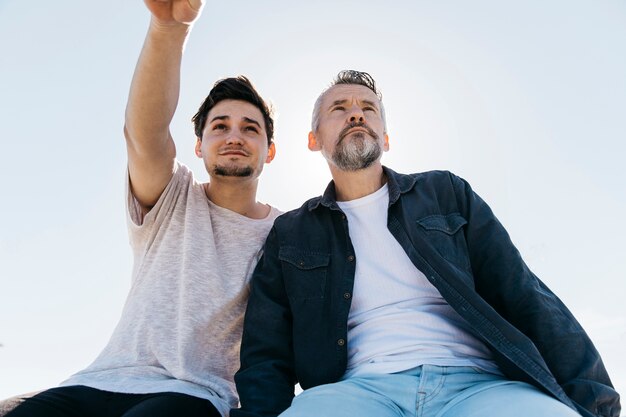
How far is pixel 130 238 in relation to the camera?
3.99 meters

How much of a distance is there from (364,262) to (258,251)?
0.86m

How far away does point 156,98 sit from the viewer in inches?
134

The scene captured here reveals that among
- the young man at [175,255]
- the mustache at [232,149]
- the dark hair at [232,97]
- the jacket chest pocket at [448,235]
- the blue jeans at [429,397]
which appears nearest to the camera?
the blue jeans at [429,397]

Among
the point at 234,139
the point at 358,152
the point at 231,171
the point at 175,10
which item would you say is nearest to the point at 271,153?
the point at 234,139

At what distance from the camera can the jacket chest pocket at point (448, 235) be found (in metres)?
3.40

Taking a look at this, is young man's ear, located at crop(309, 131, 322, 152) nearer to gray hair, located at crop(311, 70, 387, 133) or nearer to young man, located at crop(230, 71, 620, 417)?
gray hair, located at crop(311, 70, 387, 133)

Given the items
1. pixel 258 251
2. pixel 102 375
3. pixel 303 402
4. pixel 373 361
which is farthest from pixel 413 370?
pixel 102 375

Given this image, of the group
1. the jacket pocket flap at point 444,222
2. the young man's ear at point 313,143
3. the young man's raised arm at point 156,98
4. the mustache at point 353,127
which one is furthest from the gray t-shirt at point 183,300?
the jacket pocket flap at point 444,222

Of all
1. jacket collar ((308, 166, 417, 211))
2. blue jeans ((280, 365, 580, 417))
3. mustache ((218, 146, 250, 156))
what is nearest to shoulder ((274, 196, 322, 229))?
jacket collar ((308, 166, 417, 211))

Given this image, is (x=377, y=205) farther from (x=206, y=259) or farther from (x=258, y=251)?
(x=206, y=259)

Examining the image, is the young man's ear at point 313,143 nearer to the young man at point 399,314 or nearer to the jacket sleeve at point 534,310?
the young man at point 399,314

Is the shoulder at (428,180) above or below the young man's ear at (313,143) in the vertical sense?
below

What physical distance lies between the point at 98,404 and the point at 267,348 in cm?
97

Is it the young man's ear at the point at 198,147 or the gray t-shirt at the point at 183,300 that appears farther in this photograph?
the young man's ear at the point at 198,147
